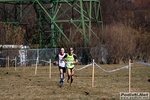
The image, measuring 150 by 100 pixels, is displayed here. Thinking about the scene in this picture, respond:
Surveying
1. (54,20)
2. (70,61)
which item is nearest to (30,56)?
(54,20)

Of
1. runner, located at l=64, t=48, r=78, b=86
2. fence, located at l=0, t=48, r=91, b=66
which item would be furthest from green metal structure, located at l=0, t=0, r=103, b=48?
runner, located at l=64, t=48, r=78, b=86

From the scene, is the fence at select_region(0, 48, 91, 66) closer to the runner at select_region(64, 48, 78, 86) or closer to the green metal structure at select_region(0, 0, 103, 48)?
the green metal structure at select_region(0, 0, 103, 48)

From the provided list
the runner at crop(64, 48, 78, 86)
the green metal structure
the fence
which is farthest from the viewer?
the green metal structure

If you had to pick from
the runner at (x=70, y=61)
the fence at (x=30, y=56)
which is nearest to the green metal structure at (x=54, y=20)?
Answer: the fence at (x=30, y=56)

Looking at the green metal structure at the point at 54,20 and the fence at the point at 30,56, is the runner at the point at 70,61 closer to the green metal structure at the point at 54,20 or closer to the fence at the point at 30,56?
the fence at the point at 30,56

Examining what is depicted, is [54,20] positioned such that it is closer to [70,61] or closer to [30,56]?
[30,56]

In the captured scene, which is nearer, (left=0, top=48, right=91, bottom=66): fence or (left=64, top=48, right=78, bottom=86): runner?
(left=64, top=48, right=78, bottom=86): runner

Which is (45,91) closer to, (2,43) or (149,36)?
(2,43)

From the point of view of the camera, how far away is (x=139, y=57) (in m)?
65.1

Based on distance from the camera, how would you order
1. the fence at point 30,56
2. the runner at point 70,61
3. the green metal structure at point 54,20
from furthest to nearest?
the green metal structure at point 54,20
the fence at point 30,56
the runner at point 70,61

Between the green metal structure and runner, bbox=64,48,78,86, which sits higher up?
the green metal structure

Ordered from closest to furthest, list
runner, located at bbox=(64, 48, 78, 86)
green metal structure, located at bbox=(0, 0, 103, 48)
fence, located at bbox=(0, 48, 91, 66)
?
runner, located at bbox=(64, 48, 78, 86) < fence, located at bbox=(0, 48, 91, 66) < green metal structure, located at bbox=(0, 0, 103, 48)

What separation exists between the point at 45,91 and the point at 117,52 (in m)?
39.9

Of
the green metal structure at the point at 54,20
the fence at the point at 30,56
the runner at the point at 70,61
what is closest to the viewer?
the runner at the point at 70,61
